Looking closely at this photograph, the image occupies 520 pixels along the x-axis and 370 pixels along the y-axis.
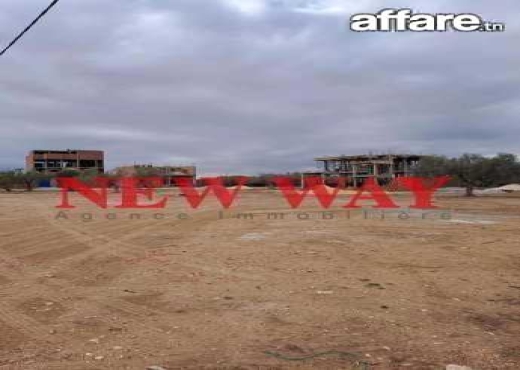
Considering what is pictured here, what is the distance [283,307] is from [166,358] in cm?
235

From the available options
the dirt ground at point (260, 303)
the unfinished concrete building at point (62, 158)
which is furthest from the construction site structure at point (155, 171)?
the dirt ground at point (260, 303)

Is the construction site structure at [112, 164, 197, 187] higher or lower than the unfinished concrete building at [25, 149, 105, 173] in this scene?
lower

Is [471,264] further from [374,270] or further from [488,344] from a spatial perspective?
[488,344]

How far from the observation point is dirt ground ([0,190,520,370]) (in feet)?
17.6

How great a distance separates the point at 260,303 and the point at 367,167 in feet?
310

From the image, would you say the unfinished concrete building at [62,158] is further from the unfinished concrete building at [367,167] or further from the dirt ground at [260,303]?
the dirt ground at [260,303]

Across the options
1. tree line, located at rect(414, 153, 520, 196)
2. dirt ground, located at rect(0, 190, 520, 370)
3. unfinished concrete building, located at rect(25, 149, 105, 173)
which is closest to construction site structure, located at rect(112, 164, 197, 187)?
unfinished concrete building, located at rect(25, 149, 105, 173)

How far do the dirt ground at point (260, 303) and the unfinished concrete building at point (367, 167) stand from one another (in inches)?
3180

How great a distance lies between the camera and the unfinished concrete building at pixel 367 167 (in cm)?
9525

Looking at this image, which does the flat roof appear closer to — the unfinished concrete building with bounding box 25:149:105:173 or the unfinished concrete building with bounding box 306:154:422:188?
the unfinished concrete building with bounding box 306:154:422:188

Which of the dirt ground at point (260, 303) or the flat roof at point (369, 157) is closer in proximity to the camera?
the dirt ground at point (260, 303)

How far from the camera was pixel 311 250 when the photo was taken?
499 inches

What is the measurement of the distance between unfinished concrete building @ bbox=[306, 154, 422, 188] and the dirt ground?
80777mm

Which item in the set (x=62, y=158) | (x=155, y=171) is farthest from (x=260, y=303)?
(x=62, y=158)
